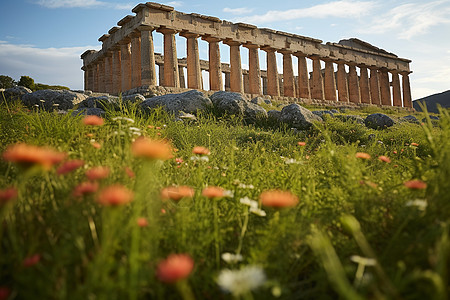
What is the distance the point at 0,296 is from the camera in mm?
956

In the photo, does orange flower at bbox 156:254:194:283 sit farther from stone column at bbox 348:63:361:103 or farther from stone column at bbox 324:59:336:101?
stone column at bbox 348:63:361:103

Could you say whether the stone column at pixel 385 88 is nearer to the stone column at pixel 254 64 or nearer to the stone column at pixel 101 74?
the stone column at pixel 254 64

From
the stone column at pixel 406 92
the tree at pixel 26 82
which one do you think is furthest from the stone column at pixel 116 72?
the stone column at pixel 406 92

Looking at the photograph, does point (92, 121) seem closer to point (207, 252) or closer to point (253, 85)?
point (207, 252)

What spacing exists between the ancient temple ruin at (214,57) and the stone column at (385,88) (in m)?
0.14

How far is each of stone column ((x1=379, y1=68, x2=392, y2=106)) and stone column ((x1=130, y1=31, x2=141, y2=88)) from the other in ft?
76.9

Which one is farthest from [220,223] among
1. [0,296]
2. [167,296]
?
[0,296]

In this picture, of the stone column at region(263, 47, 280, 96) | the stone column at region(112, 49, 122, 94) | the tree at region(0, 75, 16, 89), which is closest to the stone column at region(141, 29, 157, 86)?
the stone column at region(112, 49, 122, 94)

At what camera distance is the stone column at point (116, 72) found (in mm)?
20484

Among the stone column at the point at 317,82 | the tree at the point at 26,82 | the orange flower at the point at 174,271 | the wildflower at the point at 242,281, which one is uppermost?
the tree at the point at 26,82

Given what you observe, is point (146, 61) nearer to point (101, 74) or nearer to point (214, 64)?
point (214, 64)

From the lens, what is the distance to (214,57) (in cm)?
1925

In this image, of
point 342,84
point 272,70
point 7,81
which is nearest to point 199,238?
point 272,70

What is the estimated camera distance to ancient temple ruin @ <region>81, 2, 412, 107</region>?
17109 mm
